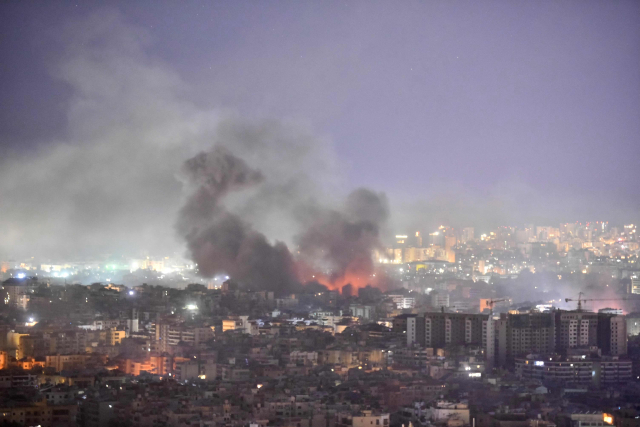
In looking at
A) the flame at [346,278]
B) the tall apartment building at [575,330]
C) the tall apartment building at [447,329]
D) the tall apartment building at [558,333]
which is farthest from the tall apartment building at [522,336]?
the flame at [346,278]

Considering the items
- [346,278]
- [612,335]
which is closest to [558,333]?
[612,335]

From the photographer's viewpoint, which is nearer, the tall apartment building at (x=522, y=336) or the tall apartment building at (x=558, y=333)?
the tall apartment building at (x=522, y=336)

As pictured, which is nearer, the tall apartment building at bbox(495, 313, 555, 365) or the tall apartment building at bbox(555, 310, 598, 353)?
the tall apartment building at bbox(495, 313, 555, 365)

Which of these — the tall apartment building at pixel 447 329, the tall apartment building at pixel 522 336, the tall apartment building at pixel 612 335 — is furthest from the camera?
the tall apartment building at pixel 447 329

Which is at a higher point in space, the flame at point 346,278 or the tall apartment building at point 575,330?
the flame at point 346,278

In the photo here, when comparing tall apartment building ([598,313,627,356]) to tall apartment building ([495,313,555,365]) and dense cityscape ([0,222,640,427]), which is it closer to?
dense cityscape ([0,222,640,427])

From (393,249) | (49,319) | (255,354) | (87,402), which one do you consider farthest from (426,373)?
(393,249)

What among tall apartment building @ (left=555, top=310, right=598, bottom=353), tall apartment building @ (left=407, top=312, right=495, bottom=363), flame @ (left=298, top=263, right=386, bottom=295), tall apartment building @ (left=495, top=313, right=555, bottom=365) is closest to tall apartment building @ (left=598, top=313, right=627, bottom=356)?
tall apartment building @ (left=555, top=310, right=598, bottom=353)

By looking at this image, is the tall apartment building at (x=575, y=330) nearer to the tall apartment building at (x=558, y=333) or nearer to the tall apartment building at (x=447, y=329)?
the tall apartment building at (x=558, y=333)

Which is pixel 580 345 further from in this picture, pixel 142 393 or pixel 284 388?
pixel 142 393
